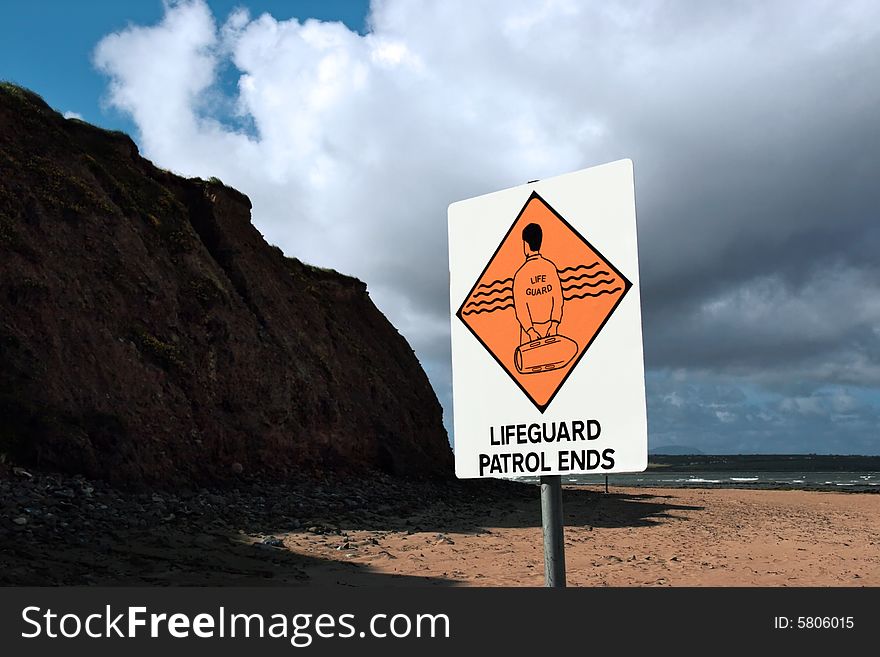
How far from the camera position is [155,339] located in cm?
1820

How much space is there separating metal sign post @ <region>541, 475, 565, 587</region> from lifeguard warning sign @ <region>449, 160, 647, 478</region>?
2.8 inches

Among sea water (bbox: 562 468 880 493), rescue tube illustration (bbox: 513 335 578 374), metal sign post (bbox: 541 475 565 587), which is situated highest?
rescue tube illustration (bbox: 513 335 578 374)

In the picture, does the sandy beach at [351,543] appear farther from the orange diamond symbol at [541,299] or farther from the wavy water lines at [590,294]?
the wavy water lines at [590,294]

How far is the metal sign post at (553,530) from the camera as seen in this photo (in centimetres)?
220

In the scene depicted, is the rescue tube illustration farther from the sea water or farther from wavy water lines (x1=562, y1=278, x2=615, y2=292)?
the sea water

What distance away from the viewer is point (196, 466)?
16.8 meters

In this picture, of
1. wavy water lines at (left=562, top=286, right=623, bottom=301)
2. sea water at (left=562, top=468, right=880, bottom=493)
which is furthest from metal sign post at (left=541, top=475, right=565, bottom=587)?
sea water at (left=562, top=468, right=880, bottom=493)

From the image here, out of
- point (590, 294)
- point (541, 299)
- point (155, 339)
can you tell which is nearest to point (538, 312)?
point (541, 299)

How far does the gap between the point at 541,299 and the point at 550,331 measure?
10 cm

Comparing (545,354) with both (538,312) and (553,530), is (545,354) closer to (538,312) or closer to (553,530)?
(538,312)

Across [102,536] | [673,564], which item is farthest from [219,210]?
[673,564]

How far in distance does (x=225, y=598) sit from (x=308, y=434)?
700 inches

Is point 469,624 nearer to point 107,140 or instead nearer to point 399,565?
point 399,565

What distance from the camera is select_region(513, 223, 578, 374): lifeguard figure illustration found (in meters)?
2.17
